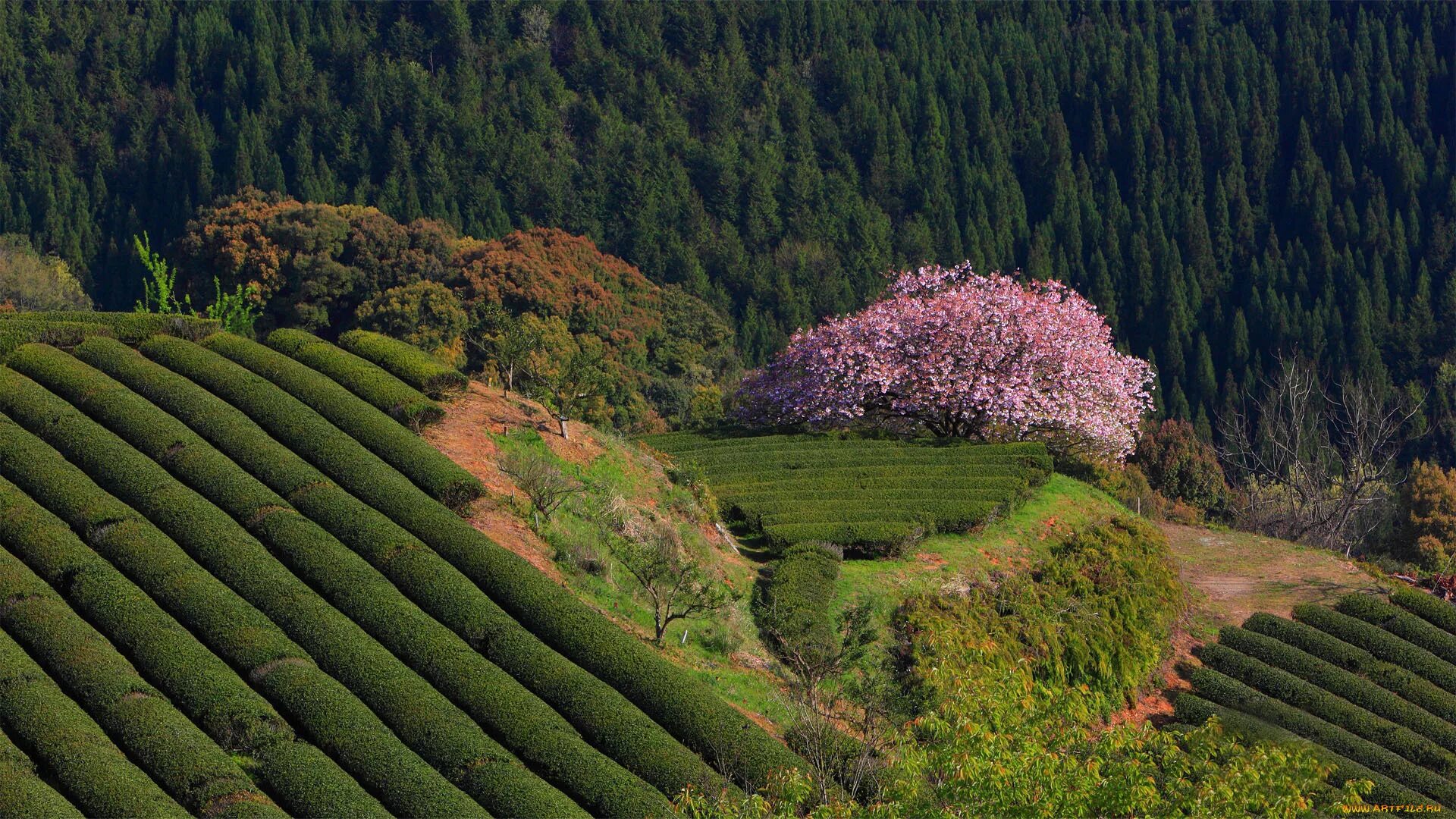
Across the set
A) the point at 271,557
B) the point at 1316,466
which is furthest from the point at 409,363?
the point at 1316,466

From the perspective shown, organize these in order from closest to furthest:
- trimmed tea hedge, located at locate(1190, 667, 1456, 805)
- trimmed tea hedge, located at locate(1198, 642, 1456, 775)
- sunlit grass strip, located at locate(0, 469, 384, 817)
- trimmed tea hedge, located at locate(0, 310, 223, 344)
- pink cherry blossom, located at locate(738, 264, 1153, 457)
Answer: sunlit grass strip, located at locate(0, 469, 384, 817)
trimmed tea hedge, located at locate(1190, 667, 1456, 805)
trimmed tea hedge, located at locate(1198, 642, 1456, 775)
trimmed tea hedge, located at locate(0, 310, 223, 344)
pink cherry blossom, located at locate(738, 264, 1153, 457)

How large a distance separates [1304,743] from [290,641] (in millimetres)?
19722

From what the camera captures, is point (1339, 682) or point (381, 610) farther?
point (1339, 682)

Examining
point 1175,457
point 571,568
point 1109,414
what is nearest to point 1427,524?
point 1175,457

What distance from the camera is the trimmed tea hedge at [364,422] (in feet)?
111

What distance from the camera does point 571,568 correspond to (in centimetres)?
3300

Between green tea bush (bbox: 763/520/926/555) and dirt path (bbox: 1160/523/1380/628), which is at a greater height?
green tea bush (bbox: 763/520/926/555)

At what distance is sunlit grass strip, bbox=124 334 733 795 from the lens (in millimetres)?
27969

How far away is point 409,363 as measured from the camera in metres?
38.8

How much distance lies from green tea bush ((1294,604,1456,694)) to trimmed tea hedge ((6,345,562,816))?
73.4 ft

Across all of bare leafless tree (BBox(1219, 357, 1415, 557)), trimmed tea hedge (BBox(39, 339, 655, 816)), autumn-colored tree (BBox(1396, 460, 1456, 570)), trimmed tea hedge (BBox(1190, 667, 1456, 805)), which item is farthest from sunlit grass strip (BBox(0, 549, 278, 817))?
autumn-colored tree (BBox(1396, 460, 1456, 570))

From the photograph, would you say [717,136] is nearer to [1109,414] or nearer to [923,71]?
[923,71]

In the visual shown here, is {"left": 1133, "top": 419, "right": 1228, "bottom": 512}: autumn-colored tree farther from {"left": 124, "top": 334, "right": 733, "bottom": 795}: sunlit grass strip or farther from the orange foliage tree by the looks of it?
{"left": 124, "top": 334, "right": 733, "bottom": 795}: sunlit grass strip

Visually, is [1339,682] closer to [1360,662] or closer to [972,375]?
[1360,662]
